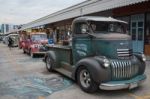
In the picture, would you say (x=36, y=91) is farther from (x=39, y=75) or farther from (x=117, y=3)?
(x=117, y=3)

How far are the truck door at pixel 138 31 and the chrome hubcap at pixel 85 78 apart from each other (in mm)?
10920

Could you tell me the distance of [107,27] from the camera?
8047mm

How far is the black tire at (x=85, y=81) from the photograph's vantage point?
6884 mm

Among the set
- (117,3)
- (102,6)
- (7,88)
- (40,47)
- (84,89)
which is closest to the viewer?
(84,89)

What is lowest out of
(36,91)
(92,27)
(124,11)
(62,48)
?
(36,91)

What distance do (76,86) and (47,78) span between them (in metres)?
1.78

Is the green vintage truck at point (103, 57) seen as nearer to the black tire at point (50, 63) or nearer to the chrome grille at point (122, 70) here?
the chrome grille at point (122, 70)

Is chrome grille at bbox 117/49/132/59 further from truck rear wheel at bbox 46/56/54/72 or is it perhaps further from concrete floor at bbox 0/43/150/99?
truck rear wheel at bbox 46/56/54/72

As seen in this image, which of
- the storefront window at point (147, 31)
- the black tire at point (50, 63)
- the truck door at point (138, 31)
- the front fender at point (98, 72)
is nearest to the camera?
the front fender at point (98, 72)

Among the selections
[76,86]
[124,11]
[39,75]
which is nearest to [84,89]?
[76,86]

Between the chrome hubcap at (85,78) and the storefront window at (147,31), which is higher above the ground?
the storefront window at (147,31)

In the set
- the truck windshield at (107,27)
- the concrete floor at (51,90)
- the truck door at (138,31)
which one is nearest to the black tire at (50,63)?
the concrete floor at (51,90)

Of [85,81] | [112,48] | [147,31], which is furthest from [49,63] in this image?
[147,31]

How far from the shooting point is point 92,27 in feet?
25.5
